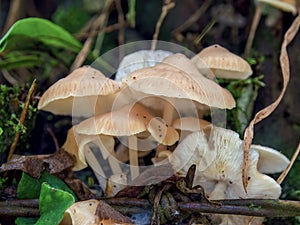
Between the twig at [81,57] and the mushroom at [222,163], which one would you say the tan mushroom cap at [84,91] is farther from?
the twig at [81,57]

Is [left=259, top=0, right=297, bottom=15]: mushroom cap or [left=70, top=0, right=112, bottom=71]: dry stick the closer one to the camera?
[left=259, top=0, right=297, bottom=15]: mushroom cap

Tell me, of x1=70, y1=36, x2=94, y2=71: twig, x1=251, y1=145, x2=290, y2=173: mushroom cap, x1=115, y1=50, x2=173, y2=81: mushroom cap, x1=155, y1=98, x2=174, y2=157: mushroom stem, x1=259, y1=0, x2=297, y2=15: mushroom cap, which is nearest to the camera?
x1=251, y1=145, x2=290, y2=173: mushroom cap

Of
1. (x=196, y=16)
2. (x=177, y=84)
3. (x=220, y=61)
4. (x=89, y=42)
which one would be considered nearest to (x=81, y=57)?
(x=89, y=42)

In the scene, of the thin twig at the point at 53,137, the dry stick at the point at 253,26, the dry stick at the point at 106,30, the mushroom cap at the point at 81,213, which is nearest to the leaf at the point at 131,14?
the dry stick at the point at 106,30

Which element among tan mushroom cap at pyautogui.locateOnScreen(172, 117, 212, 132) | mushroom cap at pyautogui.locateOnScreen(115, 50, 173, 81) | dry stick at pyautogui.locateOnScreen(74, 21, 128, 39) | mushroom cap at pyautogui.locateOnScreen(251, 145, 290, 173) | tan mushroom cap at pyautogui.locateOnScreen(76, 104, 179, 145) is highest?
mushroom cap at pyautogui.locateOnScreen(115, 50, 173, 81)

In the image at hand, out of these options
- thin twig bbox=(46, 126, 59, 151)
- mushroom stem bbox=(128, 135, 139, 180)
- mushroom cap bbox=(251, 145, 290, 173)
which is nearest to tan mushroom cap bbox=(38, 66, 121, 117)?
mushroom stem bbox=(128, 135, 139, 180)

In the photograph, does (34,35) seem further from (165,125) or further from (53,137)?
(165,125)

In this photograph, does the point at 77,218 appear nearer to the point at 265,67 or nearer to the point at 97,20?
the point at 265,67

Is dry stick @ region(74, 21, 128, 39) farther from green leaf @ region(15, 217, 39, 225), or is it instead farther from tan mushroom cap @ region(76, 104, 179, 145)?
green leaf @ region(15, 217, 39, 225)

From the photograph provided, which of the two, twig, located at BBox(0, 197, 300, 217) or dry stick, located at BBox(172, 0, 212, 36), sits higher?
dry stick, located at BBox(172, 0, 212, 36)
